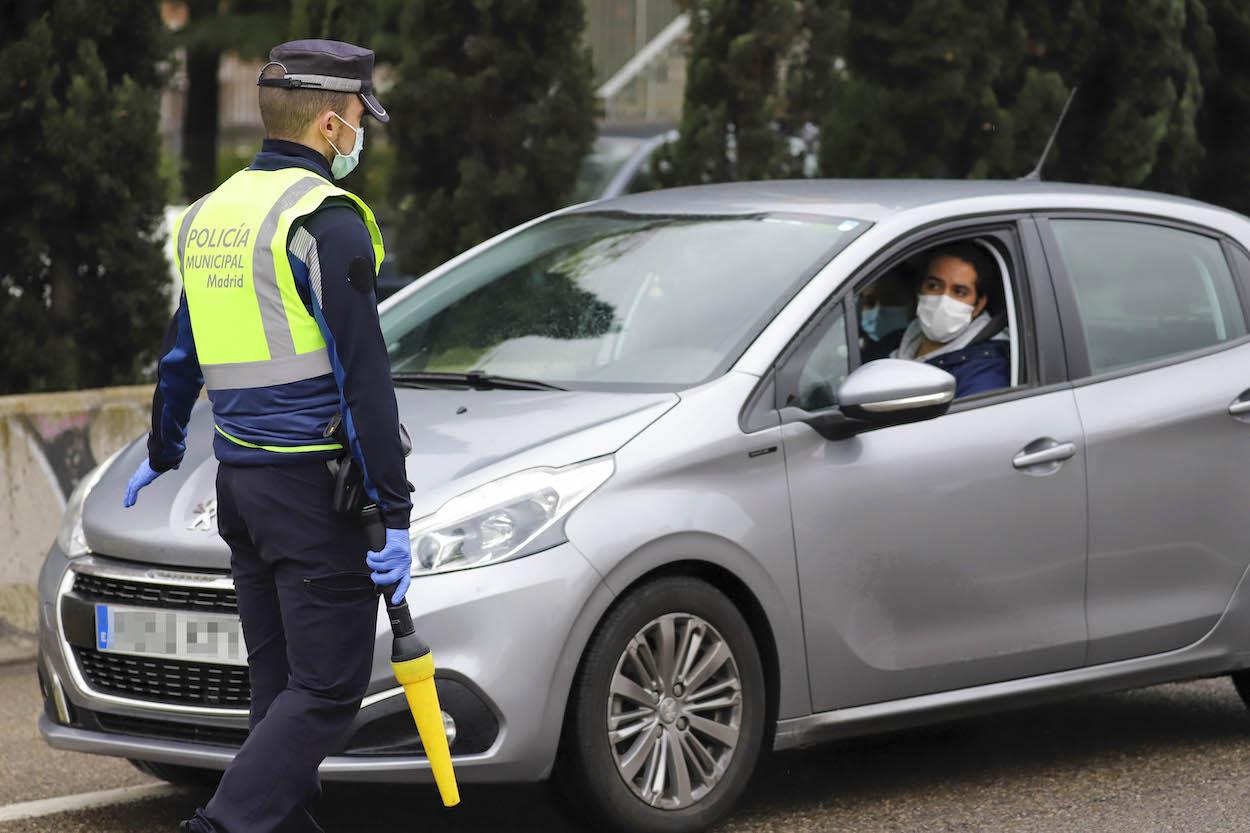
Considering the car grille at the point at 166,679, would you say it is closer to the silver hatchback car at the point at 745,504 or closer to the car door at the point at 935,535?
the silver hatchback car at the point at 745,504

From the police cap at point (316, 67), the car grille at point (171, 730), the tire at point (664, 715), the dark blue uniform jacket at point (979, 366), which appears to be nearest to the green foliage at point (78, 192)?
the car grille at point (171, 730)

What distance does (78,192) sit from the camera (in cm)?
909

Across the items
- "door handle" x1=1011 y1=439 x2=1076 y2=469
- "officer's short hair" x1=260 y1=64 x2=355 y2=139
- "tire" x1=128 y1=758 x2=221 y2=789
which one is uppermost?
"officer's short hair" x1=260 y1=64 x2=355 y2=139

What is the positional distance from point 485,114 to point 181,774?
19.1 feet

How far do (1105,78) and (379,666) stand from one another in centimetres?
785

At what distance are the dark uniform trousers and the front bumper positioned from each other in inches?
15.4

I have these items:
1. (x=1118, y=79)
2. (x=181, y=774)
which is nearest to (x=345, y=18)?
(x=1118, y=79)

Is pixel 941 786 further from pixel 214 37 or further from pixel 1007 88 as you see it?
pixel 214 37

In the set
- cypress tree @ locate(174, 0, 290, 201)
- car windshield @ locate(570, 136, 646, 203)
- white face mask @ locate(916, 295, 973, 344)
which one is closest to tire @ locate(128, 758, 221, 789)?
white face mask @ locate(916, 295, 973, 344)

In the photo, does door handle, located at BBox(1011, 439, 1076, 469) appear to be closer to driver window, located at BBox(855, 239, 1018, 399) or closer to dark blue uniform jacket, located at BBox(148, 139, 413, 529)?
driver window, located at BBox(855, 239, 1018, 399)

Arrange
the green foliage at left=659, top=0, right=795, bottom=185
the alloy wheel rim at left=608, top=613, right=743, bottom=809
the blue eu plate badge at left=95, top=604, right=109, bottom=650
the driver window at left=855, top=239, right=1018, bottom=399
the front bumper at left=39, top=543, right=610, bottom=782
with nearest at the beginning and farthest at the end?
the front bumper at left=39, top=543, right=610, bottom=782 → the alloy wheel rim at left=608, top=613, right=743, bottom=809 → the blue eu plate badge at left=95, top=604, right=109, bottom=650 → the driver window at left=855, top=239, right=1018, bottom=399 → the green foliage at left=659, top=0, right=795, bottom=185

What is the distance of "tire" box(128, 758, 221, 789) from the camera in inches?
227

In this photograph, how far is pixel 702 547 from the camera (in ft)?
16.8

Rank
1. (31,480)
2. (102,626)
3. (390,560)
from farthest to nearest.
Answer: (31,480) → (102,626) → (390,560)
